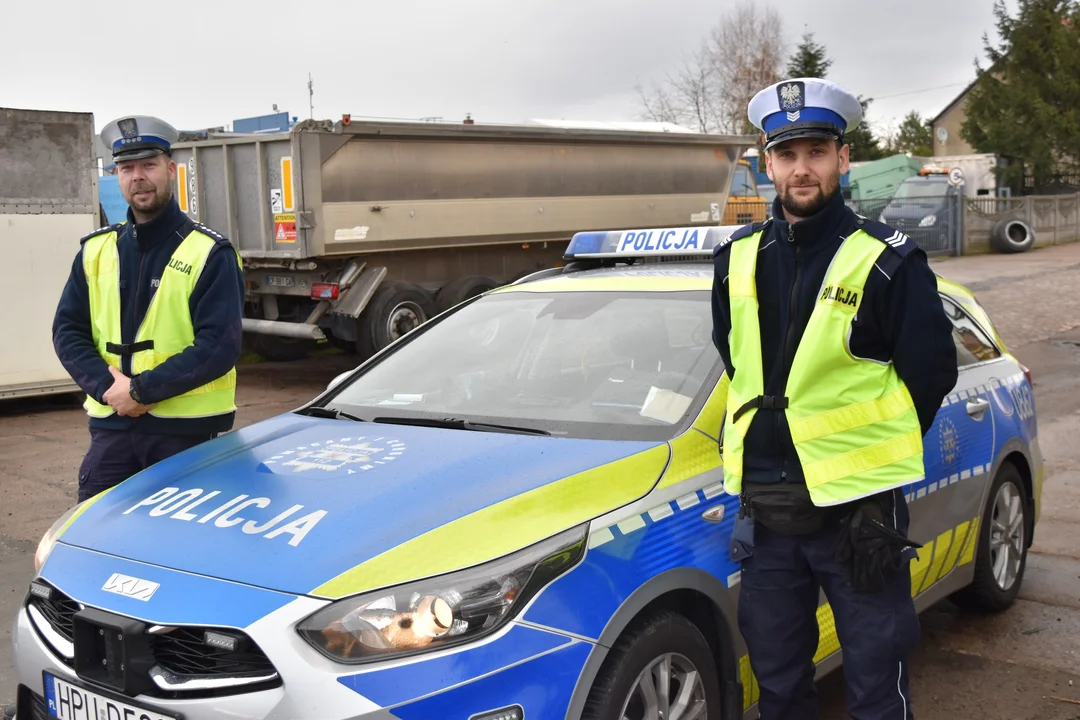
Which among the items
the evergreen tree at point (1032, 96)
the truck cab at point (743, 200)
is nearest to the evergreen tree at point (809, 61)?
the evergreen tree at point (1032, 96)

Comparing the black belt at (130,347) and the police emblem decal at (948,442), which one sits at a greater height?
the black belt at (130,347)

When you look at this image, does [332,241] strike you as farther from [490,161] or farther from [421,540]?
[421,540]

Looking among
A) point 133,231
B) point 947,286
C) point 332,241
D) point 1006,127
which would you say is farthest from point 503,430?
point 1006,127

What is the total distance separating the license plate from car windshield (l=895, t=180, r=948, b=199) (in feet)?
90.8

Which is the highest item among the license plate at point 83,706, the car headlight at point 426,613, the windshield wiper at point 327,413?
the windshield wiper at point 327,413

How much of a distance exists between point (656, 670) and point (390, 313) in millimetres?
9228

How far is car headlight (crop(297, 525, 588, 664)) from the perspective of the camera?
2367 mm

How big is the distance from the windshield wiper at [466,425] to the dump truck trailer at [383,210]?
7791 mm

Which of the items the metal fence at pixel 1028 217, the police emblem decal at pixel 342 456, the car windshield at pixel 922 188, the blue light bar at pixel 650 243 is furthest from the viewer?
the car windshield at pixel 922 188

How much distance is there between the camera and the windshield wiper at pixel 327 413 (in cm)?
376

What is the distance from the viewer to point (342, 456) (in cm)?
321

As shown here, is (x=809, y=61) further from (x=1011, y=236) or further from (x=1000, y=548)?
(x=1000, y=548)

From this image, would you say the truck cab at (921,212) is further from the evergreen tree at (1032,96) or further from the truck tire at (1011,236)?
the evergreen tree at (1032,96)

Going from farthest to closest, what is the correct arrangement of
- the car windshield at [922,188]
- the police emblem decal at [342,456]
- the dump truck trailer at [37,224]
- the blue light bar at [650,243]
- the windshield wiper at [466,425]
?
the car windshield at [922,188]
the dump truck trailer at [37,224]
the blue light bar at [650,243]
the windshield wiper at [466,425]
the police emblem decal at [342,456]
